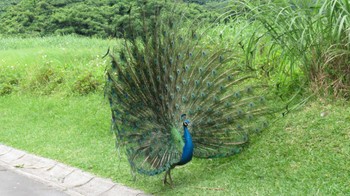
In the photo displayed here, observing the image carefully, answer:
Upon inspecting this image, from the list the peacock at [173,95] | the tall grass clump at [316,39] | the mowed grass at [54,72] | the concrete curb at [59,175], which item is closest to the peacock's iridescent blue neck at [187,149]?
the peacock at [173,95]

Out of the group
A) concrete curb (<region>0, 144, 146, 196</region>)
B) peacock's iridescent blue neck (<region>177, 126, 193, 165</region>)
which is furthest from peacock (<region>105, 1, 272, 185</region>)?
concrete curb (<region>0, 144, 146, 196</region>)

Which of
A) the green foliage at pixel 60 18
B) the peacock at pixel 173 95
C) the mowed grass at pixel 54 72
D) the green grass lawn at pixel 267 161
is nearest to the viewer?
the green grass lawn at pixel 267 161

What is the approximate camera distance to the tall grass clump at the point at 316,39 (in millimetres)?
6184

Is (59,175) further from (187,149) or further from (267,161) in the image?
(267,161)

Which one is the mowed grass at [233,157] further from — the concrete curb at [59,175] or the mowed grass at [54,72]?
the mowed grass at [54,72]

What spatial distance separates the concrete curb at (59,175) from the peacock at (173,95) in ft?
1.84

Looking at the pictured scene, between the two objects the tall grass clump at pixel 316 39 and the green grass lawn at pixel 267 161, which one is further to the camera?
the tall grass clump at pixel 316 39

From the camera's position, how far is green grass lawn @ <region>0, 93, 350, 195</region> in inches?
201


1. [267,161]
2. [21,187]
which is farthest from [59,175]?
[267,161]

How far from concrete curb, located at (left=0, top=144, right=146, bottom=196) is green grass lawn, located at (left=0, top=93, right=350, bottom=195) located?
0.44ft

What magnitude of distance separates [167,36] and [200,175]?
1.72 meters

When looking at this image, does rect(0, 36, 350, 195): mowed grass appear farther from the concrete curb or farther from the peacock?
the peacock

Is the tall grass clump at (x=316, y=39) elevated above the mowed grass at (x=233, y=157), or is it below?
above

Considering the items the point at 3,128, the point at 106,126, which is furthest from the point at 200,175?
the point at 3,128
